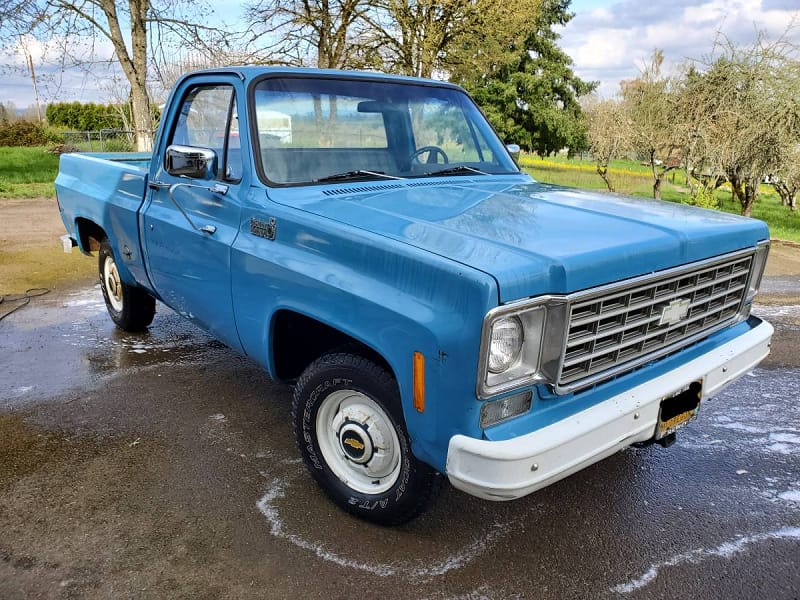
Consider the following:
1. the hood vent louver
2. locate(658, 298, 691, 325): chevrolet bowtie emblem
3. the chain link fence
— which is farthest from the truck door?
the chain link fence

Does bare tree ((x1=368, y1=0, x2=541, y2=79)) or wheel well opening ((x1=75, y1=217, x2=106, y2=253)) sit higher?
bare tree ((x1=368, y1=0, x2=541, y2=79))

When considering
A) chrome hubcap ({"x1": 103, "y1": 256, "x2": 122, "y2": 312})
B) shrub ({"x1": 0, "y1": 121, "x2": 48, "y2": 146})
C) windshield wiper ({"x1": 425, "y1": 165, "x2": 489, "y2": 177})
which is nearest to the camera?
windshield wiper ({"x1": 425, "y1": 165, "x2": 489, "y2": 177})

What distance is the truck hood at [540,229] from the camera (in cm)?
215

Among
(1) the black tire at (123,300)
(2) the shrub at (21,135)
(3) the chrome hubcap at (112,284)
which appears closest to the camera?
(1) the black tire at (123,300)

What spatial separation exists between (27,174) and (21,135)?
14749 millimetres

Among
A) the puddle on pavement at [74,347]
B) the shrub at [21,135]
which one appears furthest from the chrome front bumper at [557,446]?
the shrub at [21,135]

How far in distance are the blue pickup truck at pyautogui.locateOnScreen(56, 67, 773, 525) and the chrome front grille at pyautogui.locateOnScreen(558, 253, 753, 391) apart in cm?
1

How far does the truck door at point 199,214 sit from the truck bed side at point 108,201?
0.87ft

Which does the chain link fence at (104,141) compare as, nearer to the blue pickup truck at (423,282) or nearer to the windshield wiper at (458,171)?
the blue pickup truck at (423,282)

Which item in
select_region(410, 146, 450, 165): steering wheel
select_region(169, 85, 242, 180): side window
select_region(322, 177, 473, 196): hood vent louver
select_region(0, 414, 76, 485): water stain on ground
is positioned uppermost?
select_region(169, 85, 242, 180): side window

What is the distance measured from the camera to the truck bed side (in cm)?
419

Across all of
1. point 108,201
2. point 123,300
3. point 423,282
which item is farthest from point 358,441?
point 123,300

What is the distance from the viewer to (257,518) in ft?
9.42

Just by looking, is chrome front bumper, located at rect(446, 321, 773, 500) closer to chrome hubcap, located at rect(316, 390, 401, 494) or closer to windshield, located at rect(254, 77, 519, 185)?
chrome hubcap, located at rect(316, 390, 401, 494)
